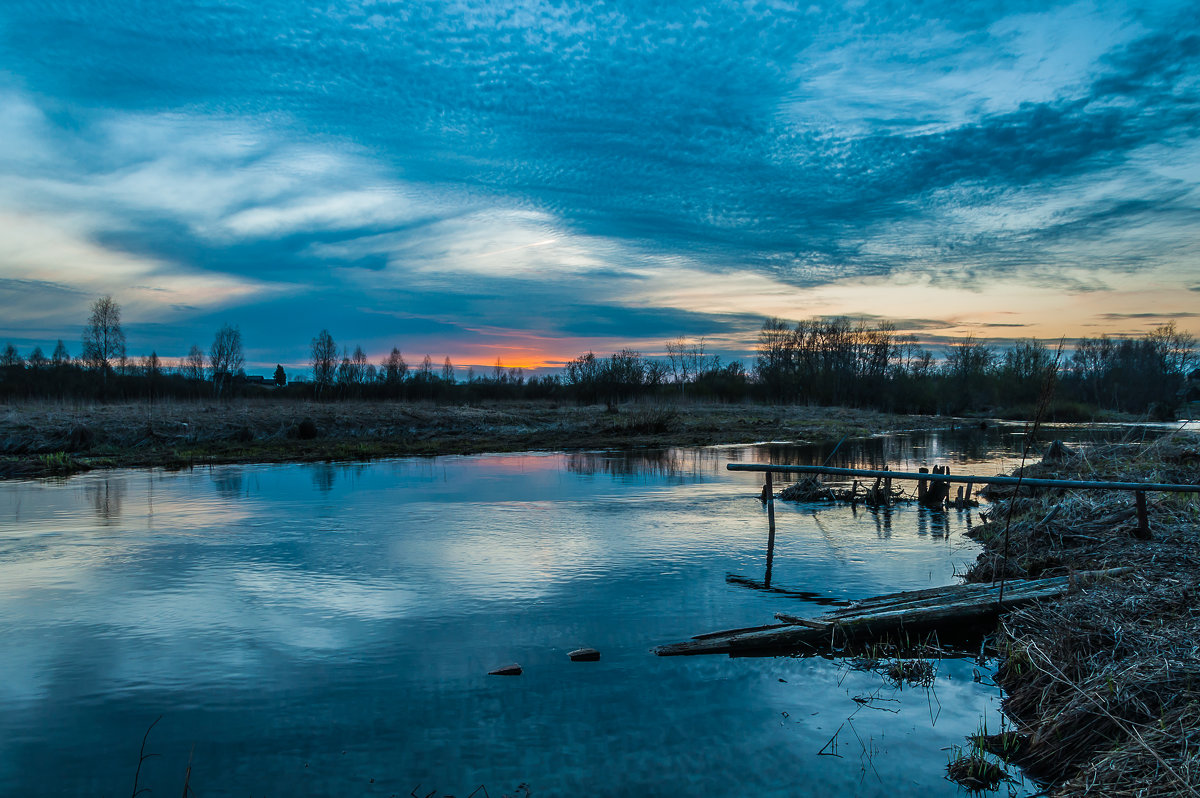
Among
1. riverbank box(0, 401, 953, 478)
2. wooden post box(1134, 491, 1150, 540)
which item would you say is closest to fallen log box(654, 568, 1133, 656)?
wooden post box(1134, 491, 1150, 540)

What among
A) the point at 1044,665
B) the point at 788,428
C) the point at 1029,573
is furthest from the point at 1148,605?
the point at 788,428

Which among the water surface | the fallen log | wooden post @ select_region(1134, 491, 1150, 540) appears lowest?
the water surface

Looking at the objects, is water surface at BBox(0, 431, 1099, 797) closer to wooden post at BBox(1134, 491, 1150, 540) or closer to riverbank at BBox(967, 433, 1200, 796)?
riverbank at BBox(967, 433, 1200, 796)

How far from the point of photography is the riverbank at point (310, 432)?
83.9ft

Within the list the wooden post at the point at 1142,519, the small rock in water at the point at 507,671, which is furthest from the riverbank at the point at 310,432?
the wooden post at the point at 1142,519

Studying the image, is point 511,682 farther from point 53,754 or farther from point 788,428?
point 788,428

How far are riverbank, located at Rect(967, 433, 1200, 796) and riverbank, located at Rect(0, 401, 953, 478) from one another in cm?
2361

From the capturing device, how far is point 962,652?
24.5ft

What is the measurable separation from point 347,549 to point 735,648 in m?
7.33

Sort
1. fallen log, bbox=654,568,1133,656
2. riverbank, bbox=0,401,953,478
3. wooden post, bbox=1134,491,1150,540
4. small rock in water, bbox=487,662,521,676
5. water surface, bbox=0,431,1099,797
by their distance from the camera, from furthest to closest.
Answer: riverbank, bbox=0,401,953,478 → wooden post, bbox=1134,491,1150,540 → fallen log, bbox=654,568,1133,656 → small rock in water, bbox=487,662,521,676 → water surface, bbox=0,431,1099,797

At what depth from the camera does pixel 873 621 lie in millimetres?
7559

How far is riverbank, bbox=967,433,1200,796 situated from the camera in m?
4.40

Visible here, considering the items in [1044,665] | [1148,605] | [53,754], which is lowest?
[53,754]

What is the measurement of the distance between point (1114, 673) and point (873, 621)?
2486 mm
